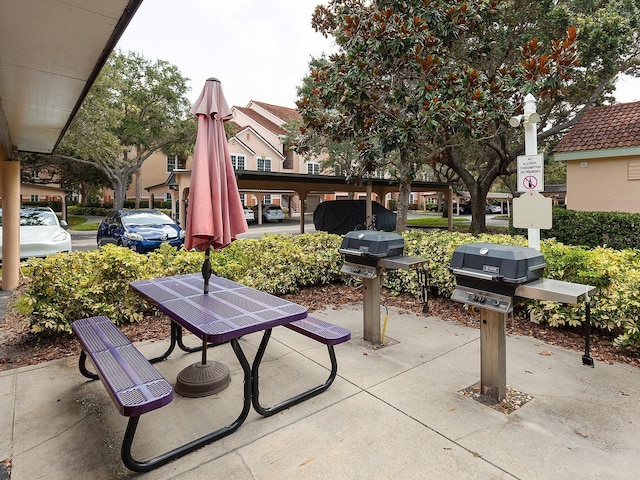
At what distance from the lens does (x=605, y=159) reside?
412 inches

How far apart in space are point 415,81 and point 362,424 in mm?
7189

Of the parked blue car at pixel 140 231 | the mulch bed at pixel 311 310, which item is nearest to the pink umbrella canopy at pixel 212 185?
the mulch bed at pixel 311 310

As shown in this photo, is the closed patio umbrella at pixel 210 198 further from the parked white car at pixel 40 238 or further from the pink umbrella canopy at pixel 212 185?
the parked white car at pixel 40 238

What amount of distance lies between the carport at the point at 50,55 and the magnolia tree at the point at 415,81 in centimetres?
498

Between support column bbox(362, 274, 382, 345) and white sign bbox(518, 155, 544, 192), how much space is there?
2.20 meters

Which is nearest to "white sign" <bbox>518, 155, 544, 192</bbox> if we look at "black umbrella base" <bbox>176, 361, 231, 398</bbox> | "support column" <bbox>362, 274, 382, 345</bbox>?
"support column" <bbox>362, 274, 382, 345</bbox>

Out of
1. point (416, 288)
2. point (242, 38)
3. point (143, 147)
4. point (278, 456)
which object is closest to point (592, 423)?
point (278, 456)

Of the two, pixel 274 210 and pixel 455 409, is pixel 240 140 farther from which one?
pixel 455 409

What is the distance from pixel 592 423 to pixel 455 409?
933mm

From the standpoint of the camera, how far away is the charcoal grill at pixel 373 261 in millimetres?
3650

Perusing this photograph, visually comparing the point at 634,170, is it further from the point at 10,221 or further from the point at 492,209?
the point at 492,209

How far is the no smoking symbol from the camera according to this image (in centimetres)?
428

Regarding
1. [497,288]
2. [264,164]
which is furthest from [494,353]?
[264,164]

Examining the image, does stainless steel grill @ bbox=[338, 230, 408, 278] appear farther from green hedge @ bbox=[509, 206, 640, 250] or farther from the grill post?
Answer: green hedge @ bbox=[509, 206, 640, 250]
